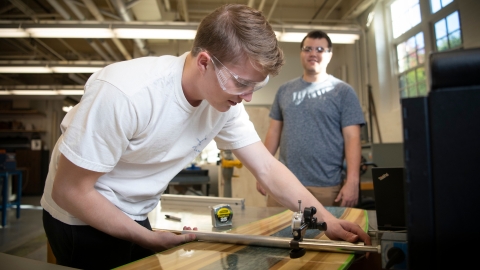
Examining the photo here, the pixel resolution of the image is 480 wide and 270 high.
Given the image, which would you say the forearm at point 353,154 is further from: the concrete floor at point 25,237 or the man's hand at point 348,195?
the concrete floor at point 25,237

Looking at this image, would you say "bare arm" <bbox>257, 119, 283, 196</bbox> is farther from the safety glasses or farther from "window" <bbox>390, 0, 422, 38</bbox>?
"window" <bbox>390, 0, 422, 38</bbox>

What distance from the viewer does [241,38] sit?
36.9 inches

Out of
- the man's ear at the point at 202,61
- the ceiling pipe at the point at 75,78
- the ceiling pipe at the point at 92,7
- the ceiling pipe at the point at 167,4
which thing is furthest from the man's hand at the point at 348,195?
the ceiling pipe at the point at 75,78

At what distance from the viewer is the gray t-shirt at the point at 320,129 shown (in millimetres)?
2152

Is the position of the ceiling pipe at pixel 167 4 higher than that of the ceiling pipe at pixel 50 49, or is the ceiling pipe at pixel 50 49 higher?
the ceiling pipe at pixel 167 4

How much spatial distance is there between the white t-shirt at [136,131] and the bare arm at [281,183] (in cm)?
6

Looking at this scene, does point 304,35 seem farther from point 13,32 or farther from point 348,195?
point 13,32

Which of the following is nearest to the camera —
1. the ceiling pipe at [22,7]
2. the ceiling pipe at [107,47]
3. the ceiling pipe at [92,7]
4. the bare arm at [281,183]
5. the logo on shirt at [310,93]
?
the bare arm at [281,183]

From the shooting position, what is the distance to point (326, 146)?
2162 mm

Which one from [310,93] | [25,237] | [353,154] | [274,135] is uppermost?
[310,93]

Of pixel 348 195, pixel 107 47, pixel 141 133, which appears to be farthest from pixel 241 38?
pixel 107 47

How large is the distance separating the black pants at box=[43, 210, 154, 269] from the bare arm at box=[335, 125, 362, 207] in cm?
139

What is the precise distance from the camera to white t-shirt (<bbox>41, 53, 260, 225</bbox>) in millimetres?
890

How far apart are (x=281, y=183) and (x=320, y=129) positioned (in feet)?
3.15
